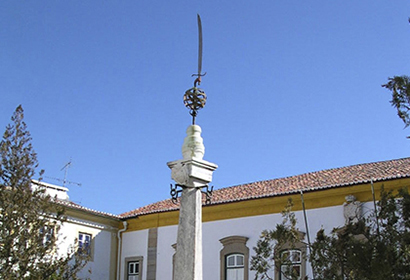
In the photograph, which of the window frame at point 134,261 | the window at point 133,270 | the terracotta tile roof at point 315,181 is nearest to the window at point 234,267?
the terracotta tile roof at point 315,181

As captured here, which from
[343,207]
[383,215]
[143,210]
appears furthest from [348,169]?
[383,215]

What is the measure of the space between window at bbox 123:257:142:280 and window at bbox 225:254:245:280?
308cm

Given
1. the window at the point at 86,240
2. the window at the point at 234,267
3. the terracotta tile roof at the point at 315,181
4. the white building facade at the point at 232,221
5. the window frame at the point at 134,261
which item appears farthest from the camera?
the window frame at the point at 134,261

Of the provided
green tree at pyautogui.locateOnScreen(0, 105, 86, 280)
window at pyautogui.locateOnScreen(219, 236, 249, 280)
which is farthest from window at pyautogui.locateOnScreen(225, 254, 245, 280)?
green tree at pyautogui.locateOnScreen(0, 105, 86, 280)

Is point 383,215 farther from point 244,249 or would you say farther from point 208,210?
point 208,210

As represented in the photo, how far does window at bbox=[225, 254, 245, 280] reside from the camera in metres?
16.0

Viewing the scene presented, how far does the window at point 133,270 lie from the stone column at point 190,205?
12.4 metres

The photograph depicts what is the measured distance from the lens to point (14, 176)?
10156mm

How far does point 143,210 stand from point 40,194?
8.64 meters

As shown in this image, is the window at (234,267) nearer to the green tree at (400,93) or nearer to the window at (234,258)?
the window at (234,258)

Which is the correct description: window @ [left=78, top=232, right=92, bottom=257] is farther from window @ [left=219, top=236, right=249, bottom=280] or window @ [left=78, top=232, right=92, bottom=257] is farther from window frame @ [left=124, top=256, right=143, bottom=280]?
window @ [left=219, top=236, right=249, bottom=280]

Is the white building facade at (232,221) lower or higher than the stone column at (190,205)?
higher

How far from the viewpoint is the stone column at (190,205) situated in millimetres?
6137

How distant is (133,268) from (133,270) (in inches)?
2.2
